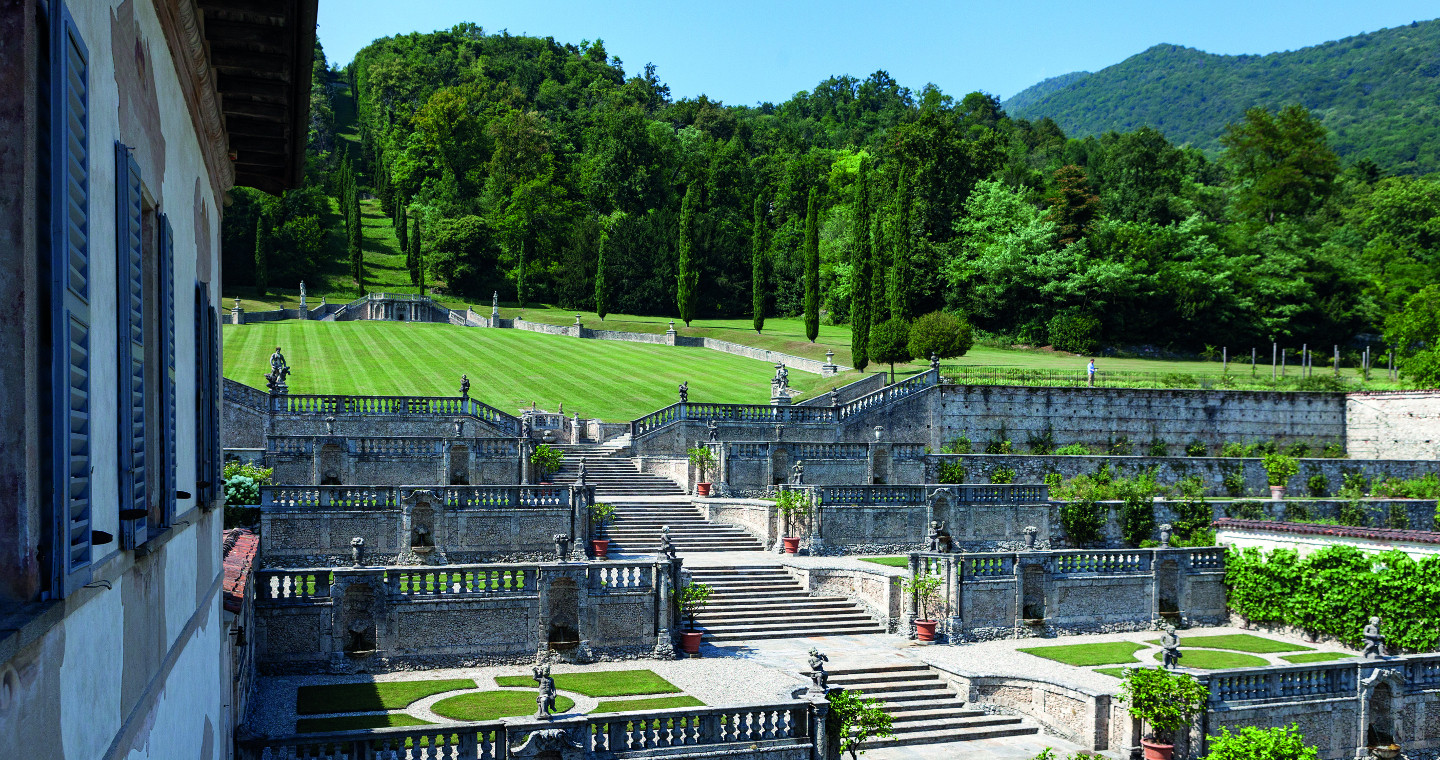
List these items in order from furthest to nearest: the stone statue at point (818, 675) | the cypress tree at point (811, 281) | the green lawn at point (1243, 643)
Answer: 1. the cypress tree at point (811, 281)
2. the green lawn at point (1243, 643)
3. the stone statue at point (818, 675)

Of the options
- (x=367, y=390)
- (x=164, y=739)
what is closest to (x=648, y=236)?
(x=367, y=390)

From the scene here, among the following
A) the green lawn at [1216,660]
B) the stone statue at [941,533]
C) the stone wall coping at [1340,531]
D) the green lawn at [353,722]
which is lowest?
the green lawn at [1216,660]

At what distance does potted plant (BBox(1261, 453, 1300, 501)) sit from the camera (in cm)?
4903

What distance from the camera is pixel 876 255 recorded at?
6016cm

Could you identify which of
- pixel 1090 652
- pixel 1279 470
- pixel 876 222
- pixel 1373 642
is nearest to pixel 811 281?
pixel 876 222

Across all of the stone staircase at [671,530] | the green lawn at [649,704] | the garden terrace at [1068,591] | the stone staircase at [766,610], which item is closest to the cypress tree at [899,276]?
the stone staircase at [671,530]

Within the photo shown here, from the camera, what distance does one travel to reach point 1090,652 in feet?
103

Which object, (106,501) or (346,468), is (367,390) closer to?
(346,468)

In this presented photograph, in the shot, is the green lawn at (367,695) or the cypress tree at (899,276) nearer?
the green lawn at (367,695)

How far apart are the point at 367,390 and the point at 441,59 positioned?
121397 mm

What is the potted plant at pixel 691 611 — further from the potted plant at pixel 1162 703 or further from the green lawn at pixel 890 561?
the potted plant at pixel 1162 703

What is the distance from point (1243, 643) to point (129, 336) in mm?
34938

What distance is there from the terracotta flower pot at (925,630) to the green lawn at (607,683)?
8.65 meters

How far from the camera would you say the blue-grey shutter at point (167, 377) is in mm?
7203
